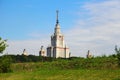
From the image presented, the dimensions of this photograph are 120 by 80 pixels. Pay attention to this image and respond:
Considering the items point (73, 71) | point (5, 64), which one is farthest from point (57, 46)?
point (73, 71)

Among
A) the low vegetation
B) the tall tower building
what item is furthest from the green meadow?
the tall tower building

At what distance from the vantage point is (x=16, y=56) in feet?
273

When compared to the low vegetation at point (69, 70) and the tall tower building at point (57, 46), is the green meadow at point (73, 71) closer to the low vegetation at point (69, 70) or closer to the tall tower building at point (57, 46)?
the low vegetation at point (69, 70)

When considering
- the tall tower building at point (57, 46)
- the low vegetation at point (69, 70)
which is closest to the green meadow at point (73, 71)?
the low vegetation at point (69, 70)

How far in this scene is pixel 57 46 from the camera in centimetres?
13775

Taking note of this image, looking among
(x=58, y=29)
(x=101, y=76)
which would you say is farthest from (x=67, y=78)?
(x=58, y=29)

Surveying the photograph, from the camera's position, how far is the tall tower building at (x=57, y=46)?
134 m

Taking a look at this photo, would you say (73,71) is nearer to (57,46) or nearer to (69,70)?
(69,70)

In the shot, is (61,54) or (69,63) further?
(61,54)

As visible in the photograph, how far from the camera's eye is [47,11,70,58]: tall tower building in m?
134

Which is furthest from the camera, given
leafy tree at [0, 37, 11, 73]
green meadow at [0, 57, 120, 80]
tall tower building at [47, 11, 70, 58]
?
tall tower building at [47, 11, 70, 58]

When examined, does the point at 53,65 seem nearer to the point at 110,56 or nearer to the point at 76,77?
the point at 110,56

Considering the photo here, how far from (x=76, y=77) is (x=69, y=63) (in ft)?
58.4

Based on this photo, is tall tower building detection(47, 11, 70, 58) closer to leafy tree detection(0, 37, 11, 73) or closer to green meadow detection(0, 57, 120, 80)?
green meadow detection(0, 57, 120, 80)
